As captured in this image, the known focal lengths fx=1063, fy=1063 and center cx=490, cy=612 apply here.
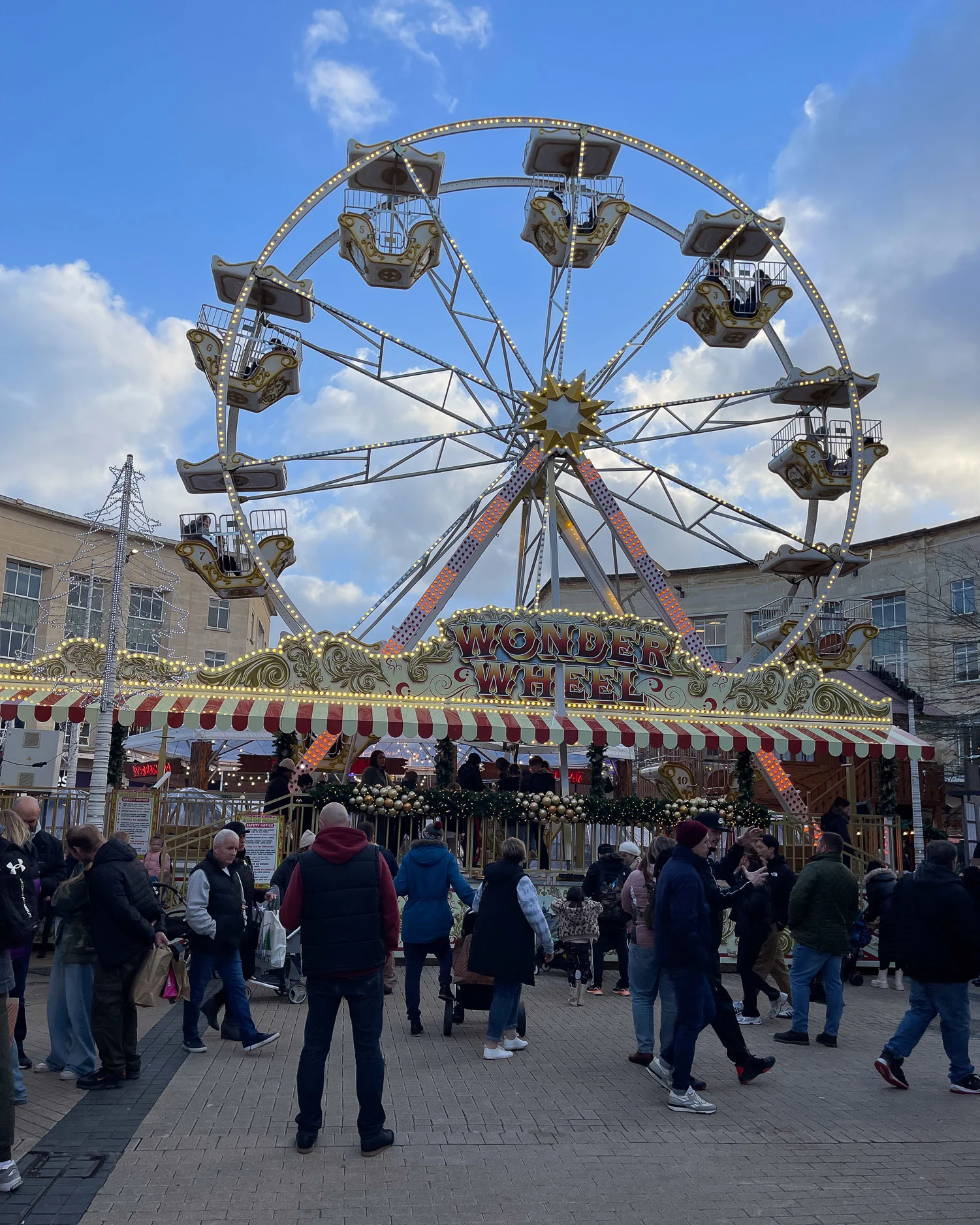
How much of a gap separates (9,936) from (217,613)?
4218 centimetres

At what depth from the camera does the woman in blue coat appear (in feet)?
28.2

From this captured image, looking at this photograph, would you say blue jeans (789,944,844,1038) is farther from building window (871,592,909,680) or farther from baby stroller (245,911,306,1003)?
building window (871,592,909,680)

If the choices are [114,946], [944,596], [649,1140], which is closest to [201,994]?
[114,946]

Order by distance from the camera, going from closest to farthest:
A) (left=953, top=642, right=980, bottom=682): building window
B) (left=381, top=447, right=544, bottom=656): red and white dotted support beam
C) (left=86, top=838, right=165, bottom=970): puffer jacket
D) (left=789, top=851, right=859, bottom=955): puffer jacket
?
(left=86, top=838, right=165, bottom=970): puffer jacket < (left=789, top=851, right=859, bottom=955): puffer jacket < (left=381, top=447, right=544, bottom=656): red and white dotted support beam < (left=953, top=642, right=980, bottom=682): building window

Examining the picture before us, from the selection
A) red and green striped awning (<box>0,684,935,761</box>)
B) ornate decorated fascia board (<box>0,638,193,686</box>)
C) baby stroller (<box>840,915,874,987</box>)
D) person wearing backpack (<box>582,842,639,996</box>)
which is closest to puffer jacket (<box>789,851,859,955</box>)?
person wearing backpack (<box>582,842,639,996</box>)

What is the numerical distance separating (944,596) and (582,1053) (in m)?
29.5

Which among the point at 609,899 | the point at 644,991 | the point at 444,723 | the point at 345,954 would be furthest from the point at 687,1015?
the point at 444,723

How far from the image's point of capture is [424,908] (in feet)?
28.5

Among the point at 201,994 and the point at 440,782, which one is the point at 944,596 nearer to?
the point at 440,782

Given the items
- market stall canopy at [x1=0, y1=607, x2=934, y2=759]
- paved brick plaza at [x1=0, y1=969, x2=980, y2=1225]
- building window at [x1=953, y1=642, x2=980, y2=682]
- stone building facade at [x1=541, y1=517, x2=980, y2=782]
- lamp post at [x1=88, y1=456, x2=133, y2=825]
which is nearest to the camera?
paved brick plaza at [x1=0, y1=969, x2=980, y2=1225]

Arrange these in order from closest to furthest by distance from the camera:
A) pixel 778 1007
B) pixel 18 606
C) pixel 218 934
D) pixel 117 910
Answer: pixel 117 910, pixel 218 934, pixel 778 1007, pixel 18 606

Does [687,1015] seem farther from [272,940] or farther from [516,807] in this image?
[516,807]

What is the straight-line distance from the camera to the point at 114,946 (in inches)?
262

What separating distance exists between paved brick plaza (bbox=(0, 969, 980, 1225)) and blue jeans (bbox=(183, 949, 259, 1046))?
0.21 meters
